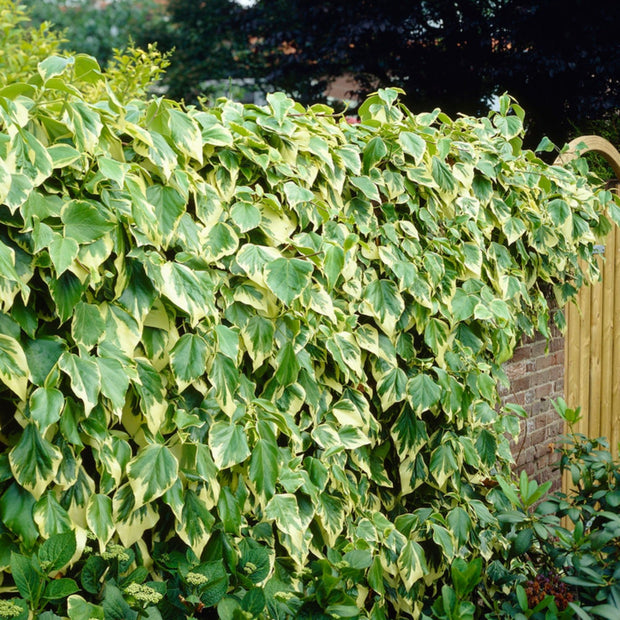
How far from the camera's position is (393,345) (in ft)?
7.65

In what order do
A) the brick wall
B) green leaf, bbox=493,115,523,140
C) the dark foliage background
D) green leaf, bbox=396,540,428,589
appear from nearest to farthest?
green leaf, bbox=396,540,428,589, green leaf, bbox=493,115,523,140, the brick wall, the dark foliage background

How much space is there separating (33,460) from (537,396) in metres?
2.83

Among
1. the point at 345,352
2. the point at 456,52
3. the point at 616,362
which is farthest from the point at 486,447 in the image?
the point at 456,52

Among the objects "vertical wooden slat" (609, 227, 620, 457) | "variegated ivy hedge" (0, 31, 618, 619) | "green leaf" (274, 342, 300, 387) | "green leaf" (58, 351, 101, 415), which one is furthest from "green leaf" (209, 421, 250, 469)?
"vertical wooden slat" (609, 227, 620, 457)

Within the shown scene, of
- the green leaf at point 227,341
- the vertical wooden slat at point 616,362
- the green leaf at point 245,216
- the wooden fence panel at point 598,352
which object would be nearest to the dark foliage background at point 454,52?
the vertical wooden slat at point 616,362

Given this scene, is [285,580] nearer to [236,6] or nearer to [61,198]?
[61,198]

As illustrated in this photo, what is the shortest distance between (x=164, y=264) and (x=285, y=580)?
918mm

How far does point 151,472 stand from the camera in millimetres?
1599

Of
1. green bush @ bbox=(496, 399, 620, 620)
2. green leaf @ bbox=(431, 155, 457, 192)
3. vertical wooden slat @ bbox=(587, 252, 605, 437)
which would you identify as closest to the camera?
green bush @ bbox=(496, 399, 620, 620)

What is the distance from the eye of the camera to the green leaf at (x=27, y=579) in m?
1.35

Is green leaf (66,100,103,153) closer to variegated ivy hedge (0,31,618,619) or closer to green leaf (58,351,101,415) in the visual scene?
variegated ivy hedge (0,31,618,619)

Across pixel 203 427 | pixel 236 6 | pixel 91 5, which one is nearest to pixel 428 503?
pixel 203 427

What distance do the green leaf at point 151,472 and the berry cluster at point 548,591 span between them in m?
1.31

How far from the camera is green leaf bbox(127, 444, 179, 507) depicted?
158cm
